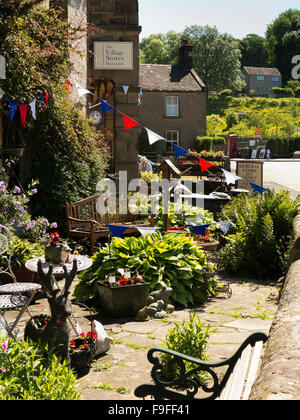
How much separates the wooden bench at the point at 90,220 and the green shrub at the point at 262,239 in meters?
1.59

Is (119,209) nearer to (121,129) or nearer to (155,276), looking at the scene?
(155,276)

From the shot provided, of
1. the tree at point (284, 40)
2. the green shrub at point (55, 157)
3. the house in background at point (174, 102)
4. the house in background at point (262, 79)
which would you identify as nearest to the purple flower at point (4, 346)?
the green shrub at point (55, 157)

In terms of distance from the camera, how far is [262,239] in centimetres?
858

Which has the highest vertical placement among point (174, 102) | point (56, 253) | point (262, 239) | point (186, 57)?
point (186, 57)

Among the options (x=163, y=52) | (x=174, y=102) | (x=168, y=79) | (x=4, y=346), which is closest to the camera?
(x=4, y=346)

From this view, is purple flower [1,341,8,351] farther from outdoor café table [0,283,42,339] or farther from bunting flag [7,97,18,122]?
bunting flag [7,97,18,122]

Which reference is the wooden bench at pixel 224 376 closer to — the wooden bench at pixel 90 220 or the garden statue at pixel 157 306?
the garden statue at pixel 157 306

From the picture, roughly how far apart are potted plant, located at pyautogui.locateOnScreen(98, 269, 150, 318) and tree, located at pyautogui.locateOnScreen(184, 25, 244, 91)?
258ft

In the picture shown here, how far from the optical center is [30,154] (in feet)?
33.7

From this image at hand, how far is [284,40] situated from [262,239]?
104m

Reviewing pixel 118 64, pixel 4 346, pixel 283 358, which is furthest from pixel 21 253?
pixel 118 64

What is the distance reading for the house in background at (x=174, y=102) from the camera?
42.6 meters

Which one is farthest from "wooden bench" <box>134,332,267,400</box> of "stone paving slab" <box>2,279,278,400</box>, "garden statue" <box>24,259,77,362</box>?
"garden statue" <box>24,259,77,362</box>

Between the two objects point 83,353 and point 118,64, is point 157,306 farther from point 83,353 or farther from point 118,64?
point 118,64
